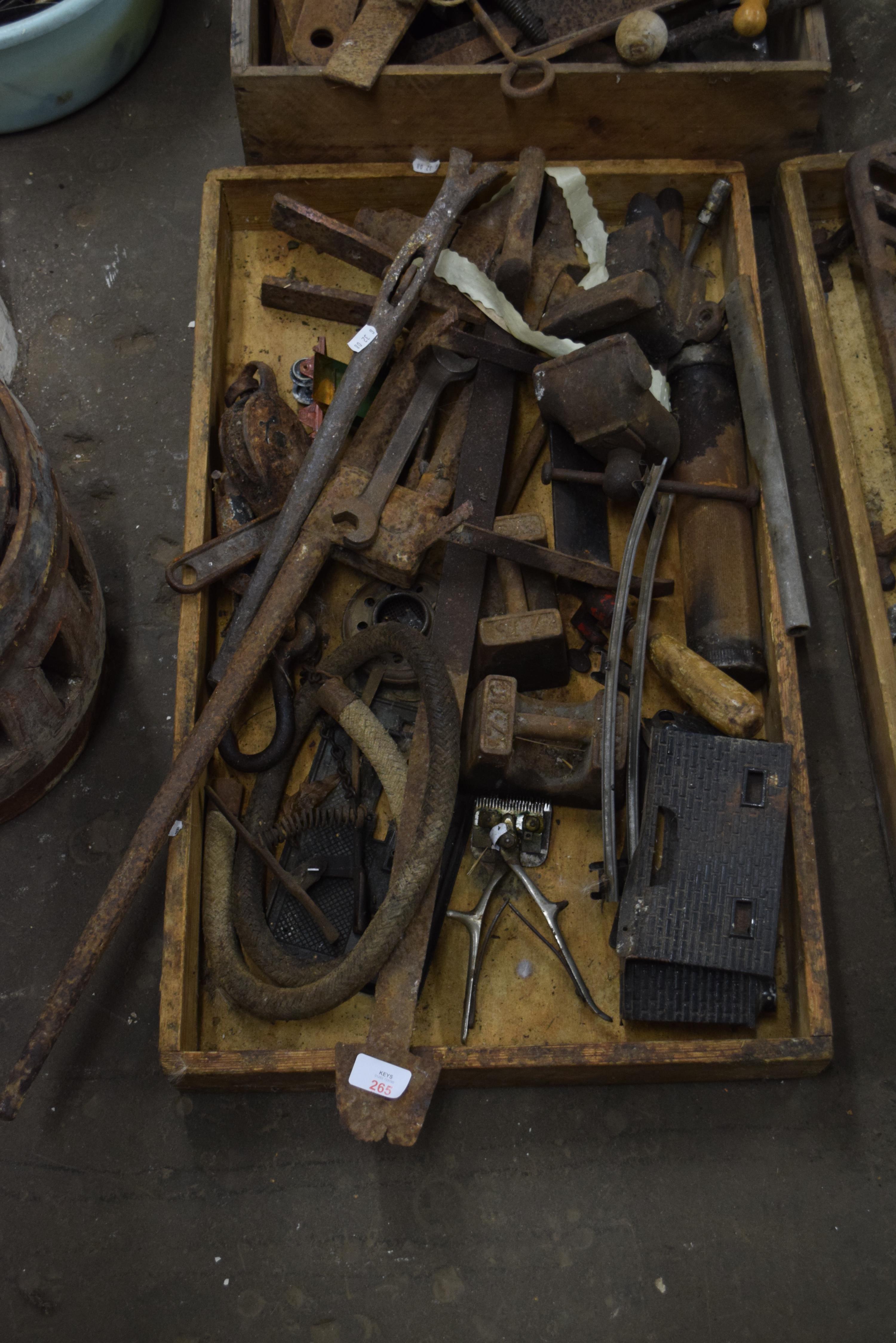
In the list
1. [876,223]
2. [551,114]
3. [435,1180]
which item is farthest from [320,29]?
[435,1180]

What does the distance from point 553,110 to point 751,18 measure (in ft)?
1.84

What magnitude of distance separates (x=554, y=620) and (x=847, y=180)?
1623 millimetres

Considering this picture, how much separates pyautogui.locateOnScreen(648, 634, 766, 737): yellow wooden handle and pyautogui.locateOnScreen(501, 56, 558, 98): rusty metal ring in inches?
59.4

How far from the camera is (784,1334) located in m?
2.13

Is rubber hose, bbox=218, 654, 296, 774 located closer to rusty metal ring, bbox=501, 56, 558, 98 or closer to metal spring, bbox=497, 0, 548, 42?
rusty metal ring, bbox=501, 56, 558, 98

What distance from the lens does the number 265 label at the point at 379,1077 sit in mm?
1956

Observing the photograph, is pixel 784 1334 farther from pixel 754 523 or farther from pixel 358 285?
pixel 358 285

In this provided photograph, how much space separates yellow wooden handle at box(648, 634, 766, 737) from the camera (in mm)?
2191

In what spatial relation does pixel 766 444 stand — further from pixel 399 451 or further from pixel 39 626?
pixel 39 626

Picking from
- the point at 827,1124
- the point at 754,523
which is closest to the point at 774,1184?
the point at 827,1124

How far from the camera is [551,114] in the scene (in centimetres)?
278

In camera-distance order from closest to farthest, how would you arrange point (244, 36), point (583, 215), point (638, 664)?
1. point (638, 664)
2. point (244, 36)
3. point (583, 215)

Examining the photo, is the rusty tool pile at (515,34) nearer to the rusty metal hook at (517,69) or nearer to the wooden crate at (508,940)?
the rusty metal hook at (517,69)

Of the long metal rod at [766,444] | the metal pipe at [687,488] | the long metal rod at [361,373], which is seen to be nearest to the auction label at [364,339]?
the long metal rod at [361,373]
